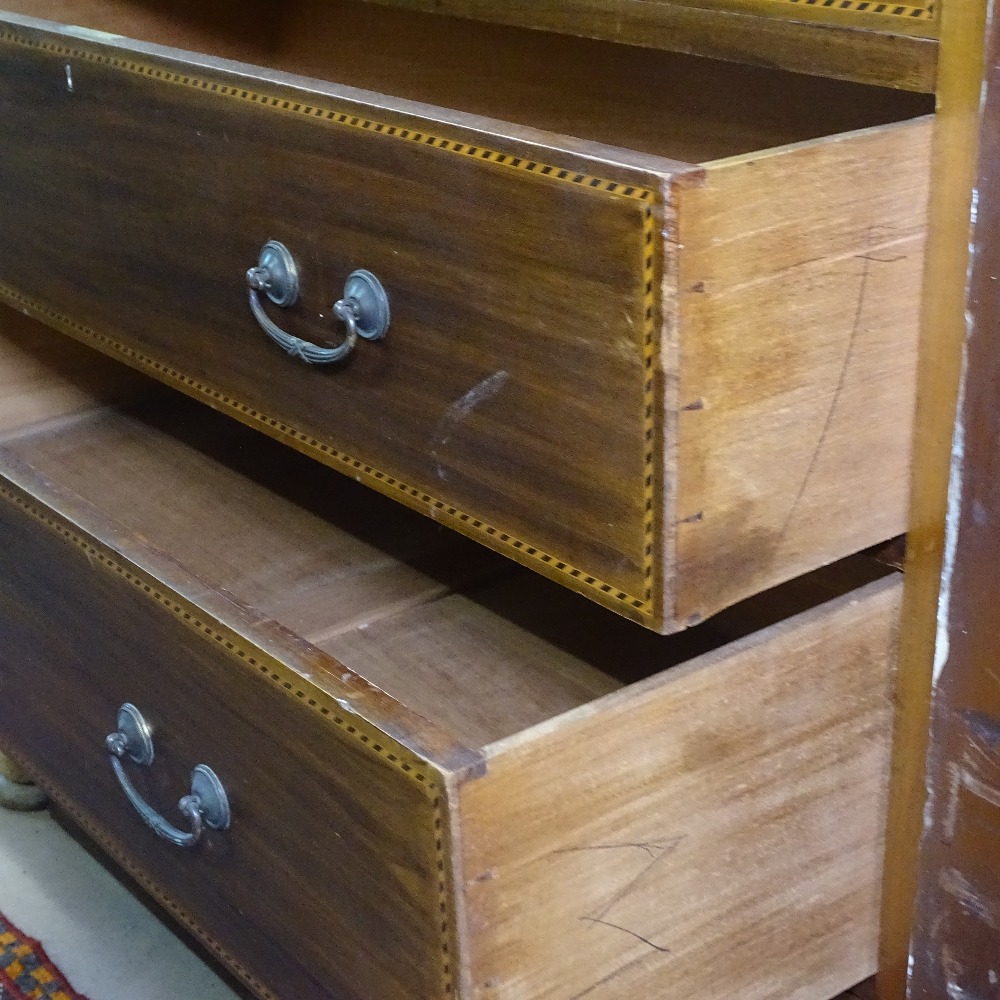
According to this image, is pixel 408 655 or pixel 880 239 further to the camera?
pixel 408 655

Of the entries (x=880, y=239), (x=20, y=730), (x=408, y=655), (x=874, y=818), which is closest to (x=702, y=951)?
(x=874, y=818)

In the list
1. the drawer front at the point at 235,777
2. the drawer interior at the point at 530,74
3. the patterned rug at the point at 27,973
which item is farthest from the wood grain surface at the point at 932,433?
the patterned rug at the point at 27,973

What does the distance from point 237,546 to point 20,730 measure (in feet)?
0.72

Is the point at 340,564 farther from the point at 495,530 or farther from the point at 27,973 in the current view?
the point at 27,973

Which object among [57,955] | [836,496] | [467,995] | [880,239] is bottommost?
[57,955]

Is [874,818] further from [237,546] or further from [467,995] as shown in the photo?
[237,546]

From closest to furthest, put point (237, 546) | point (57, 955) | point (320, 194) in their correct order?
1. point (320, 194)
2. point (237, 546)
3. point (57, 955)

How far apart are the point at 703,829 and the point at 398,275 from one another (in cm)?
29

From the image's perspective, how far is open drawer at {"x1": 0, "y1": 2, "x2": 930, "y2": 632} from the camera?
1.60 feet

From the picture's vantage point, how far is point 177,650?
2.26 ft

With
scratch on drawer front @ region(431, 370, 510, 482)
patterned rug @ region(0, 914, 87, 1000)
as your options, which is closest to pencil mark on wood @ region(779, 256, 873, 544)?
scratch on drawer front @ region(431, 370, 510, 482)

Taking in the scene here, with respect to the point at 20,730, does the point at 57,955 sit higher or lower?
lower

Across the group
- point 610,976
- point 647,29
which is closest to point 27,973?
point 610,976

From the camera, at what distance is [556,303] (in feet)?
1.67
